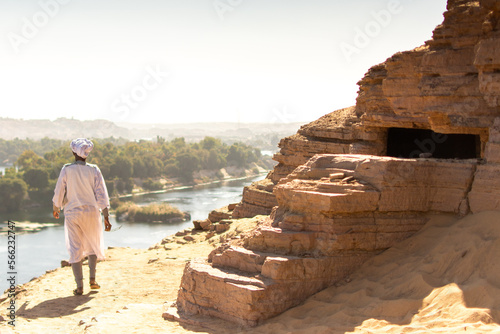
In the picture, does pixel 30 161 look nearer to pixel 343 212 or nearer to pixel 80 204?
pixel 80 204

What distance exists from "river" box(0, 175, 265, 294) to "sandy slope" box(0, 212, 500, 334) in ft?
37.4

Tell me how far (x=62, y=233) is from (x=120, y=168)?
24.0 m

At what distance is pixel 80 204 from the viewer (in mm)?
7988

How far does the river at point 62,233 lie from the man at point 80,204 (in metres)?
10.4

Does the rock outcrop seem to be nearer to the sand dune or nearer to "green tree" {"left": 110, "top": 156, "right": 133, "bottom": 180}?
the sand dune

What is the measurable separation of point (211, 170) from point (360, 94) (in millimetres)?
53448

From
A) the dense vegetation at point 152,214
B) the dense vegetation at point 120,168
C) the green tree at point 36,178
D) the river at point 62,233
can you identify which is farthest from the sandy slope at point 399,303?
the green tree at point 36,178

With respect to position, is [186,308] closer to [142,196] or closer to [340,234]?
[340,234]

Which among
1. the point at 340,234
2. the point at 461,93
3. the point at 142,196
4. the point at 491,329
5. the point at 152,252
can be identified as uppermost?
the point at 461,93

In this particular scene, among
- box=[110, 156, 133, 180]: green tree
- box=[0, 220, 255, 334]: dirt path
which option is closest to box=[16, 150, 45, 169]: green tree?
box=[110, 156, 133, 180]: green tree

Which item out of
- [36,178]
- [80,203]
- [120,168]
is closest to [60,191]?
[80,203]

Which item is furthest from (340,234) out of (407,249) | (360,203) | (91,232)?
(91,232)

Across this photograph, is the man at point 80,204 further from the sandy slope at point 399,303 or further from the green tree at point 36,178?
the green tree at point 36,178

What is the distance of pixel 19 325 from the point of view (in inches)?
269
